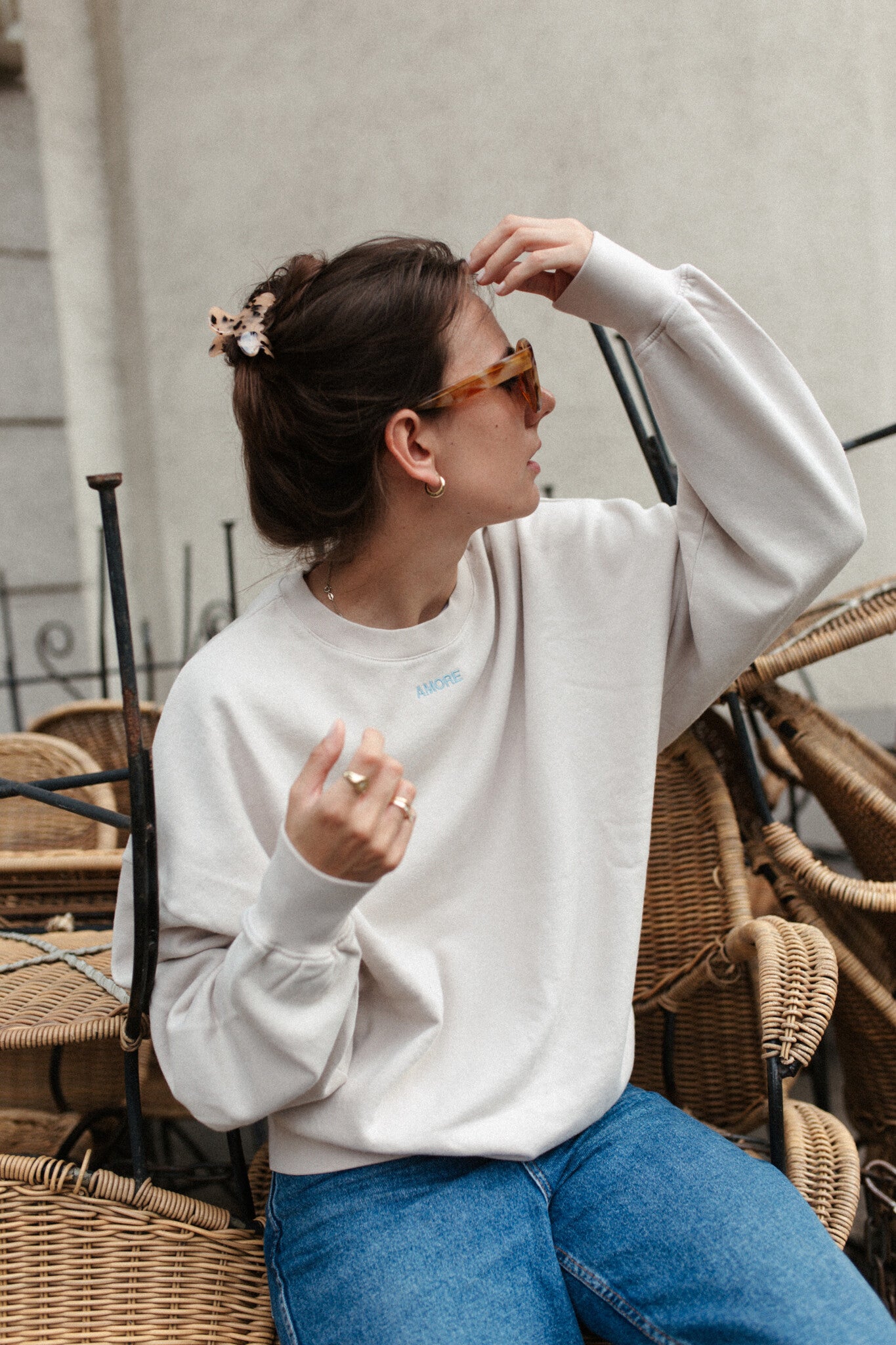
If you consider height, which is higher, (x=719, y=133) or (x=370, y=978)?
(x=719, y=133)

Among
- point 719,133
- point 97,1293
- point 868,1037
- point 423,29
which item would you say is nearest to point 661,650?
point 868,1037

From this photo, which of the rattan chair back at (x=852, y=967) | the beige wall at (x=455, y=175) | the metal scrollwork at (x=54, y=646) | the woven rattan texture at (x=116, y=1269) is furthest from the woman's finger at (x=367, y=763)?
the metal scrollwork at (x=54, y=646)

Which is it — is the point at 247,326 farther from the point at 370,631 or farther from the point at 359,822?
the point at 359,822

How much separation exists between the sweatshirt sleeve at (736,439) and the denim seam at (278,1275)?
95 centimetres

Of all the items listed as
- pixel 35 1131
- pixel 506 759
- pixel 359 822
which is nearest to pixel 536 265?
pixel 506 759

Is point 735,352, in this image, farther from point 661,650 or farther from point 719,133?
point 719,133

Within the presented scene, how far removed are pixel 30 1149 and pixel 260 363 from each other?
4.91 ft

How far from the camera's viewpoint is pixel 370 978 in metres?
1.39

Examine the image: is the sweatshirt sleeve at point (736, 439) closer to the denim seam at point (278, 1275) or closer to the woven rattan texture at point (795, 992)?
the woven rattan texture at point (795, 992)

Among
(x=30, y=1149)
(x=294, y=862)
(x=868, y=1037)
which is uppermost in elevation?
(x=294, y=862)

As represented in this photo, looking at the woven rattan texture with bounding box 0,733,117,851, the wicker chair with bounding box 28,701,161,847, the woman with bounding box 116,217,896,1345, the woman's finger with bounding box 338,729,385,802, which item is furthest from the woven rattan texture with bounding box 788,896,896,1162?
the wicker chair with bounding box 28,701,161,847

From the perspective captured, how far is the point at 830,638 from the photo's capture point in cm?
187

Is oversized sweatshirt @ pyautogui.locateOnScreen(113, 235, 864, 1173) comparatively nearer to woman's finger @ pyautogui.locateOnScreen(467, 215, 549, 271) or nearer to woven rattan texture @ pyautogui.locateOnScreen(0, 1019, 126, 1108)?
woman's finger @ pyautogui.locateOnScreen(467, 215, 549, 271)

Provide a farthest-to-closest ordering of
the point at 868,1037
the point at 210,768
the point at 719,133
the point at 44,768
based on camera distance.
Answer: the point at 719,133 < the point at 44,768 < the point at 868,1037 < the point at 210,768
